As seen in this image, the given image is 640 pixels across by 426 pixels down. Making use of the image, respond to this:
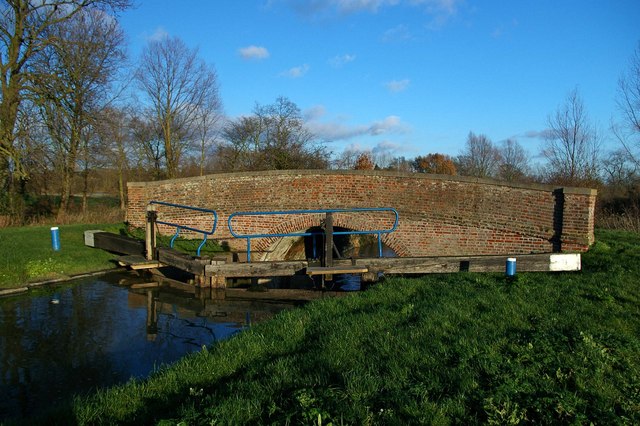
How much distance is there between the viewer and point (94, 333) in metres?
6.58

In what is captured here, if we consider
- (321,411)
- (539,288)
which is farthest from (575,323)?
(321,411)

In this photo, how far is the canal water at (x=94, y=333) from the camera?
4.81 m

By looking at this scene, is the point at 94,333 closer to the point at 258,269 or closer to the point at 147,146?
the point at 258,269

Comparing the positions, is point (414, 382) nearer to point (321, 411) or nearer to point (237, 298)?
point (321, 411)

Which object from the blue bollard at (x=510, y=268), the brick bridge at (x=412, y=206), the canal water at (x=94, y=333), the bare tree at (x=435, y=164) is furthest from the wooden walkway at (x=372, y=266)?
the bare tree at (x=435, y=164)

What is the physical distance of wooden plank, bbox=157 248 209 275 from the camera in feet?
30.0

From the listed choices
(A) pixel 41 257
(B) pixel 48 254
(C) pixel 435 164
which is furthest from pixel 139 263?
(C) pixel 435 164

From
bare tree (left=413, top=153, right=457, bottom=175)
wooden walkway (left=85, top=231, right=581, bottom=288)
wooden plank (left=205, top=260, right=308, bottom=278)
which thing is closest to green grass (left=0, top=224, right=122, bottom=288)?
wooden walkway (left=85, top=231, right=581, bottom=288)

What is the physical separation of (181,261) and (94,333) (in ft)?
10.1

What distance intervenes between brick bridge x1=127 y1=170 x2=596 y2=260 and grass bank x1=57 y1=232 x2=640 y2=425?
431cm

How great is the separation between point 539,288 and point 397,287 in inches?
87.8

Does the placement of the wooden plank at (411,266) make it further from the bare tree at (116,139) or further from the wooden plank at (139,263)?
the bare tree at (116,139)

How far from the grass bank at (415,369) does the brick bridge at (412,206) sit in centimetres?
431

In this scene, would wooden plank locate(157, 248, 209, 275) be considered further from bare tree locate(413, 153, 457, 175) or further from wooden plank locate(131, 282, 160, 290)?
bare tree locate(413, 153, 457, 175)
